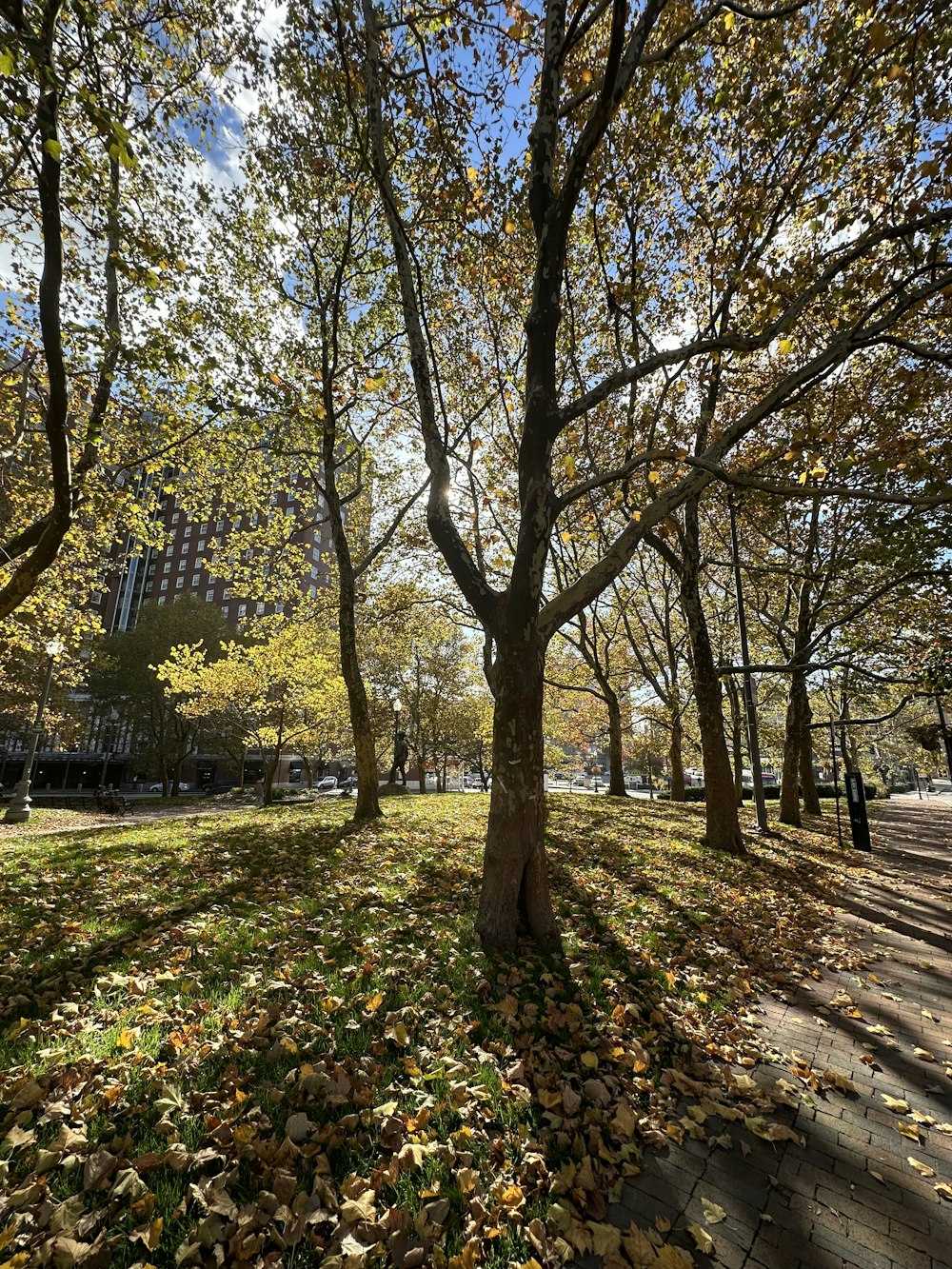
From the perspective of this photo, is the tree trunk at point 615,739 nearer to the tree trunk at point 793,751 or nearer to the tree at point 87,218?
the tree trunk at point 793,751

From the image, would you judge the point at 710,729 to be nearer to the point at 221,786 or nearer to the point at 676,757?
the point at 676,757

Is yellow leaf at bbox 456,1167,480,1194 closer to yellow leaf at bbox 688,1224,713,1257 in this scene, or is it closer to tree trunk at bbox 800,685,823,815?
yellow leaf at bbox 688,1224,713,1257

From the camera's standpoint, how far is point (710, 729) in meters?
10.9

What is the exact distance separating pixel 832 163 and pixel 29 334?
42.8 feet

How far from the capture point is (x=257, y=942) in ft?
16.7

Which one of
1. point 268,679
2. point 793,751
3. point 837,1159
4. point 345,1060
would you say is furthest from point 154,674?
point 837,1159

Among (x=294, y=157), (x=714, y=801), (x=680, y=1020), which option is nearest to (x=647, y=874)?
(x=714, y=801)

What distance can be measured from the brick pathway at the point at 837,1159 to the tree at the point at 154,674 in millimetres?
43487

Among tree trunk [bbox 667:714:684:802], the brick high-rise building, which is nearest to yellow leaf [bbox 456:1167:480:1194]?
tree trunk [bbox 667:714:684:802]

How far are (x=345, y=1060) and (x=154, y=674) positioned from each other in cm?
4504

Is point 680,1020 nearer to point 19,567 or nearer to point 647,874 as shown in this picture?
point 647,874

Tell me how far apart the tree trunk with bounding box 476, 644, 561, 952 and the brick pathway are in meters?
2.25

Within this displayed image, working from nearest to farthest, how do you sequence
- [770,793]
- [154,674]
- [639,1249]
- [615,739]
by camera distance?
[639,1249]
[615,739]
[770,793]
[154,674]

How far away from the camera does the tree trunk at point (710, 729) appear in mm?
10562
